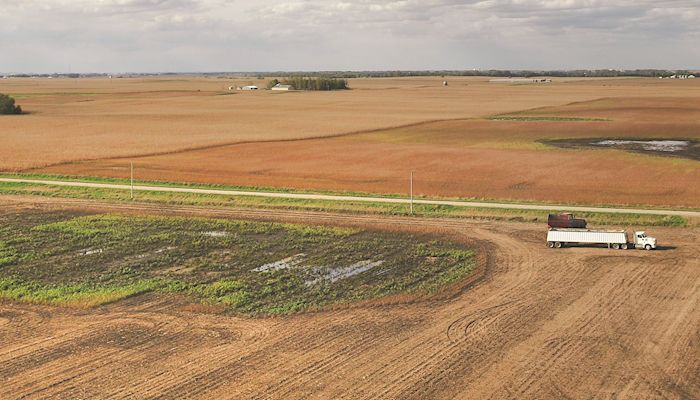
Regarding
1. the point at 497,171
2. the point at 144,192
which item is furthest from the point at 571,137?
the point at 144,192

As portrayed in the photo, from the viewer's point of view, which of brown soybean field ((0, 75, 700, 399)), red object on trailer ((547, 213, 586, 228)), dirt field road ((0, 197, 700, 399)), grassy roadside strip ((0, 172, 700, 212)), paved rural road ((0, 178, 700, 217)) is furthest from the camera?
grassy roadside strip ((0, 172, 700, 212))

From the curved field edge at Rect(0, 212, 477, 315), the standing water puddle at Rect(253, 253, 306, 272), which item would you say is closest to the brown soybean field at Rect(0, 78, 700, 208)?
the curved field edge at Rect(0, 212, 477, 315)

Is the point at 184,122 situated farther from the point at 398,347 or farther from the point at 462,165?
the point at 398,347

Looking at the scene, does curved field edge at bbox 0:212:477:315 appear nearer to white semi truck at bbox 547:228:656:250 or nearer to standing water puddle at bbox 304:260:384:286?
standing water puddle at bbox 304:260:384:286

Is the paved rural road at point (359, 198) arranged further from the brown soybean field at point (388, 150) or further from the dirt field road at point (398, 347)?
the dirt field road at point (398, 347)

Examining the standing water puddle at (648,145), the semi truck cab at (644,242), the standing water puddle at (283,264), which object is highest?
the standing water puddle at (648,145)

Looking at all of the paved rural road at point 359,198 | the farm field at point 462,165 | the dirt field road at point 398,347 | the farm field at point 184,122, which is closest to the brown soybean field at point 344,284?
the dirt field road at point 398,347
